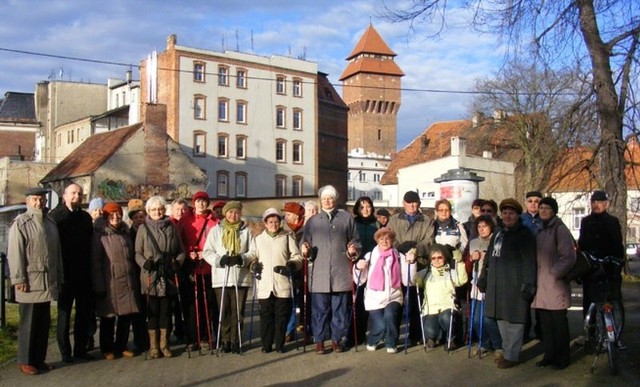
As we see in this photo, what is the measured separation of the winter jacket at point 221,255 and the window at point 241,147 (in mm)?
57753

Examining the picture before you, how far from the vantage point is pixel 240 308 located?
379 inches

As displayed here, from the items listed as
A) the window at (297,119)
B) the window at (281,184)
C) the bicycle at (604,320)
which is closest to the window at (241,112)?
the window at (297,119)

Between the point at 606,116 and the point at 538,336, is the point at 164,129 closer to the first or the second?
the point at 606,116

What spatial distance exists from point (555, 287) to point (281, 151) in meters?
62.1

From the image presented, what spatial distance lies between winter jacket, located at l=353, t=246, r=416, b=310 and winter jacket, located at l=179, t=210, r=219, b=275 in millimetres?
1883

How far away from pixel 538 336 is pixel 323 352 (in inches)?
116

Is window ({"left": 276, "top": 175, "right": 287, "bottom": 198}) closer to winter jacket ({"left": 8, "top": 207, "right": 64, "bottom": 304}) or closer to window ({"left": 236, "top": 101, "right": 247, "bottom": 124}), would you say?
window ({"left": 236, "top": 101, "right": 247, "bottom": 124})

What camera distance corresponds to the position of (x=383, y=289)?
31.8ft

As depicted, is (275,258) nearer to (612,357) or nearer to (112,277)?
(112,277)

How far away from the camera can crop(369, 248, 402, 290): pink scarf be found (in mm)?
9711

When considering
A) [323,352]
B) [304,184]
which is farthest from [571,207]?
[304,184]

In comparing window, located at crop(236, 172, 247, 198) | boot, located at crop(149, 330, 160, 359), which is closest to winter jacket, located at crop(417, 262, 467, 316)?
boot, located at crop(149, 330, 160, 359)

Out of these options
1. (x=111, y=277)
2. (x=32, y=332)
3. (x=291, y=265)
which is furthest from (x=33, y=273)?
(x=291, y=265)

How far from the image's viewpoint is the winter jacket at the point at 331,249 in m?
9.65
